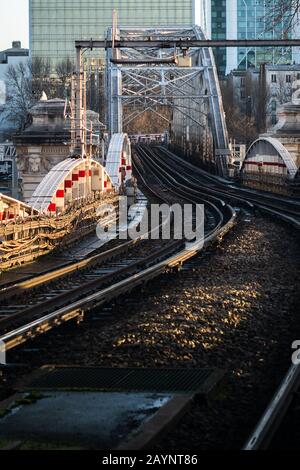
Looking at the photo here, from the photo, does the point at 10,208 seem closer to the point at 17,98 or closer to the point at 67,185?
the point at 67,185

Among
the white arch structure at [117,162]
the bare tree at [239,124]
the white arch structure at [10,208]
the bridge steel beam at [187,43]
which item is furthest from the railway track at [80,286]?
the bare tree at [239,124]

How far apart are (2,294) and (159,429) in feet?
21.9

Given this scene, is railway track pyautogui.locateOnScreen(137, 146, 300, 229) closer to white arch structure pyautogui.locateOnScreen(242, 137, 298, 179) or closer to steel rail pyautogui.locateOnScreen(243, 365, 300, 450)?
white arch structure pyautogui.locateOnScreen(242, 137, 298, 179)

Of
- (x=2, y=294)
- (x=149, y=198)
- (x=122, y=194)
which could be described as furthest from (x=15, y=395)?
(x=149, y=198)

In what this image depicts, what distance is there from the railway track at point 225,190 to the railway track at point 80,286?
5.77m

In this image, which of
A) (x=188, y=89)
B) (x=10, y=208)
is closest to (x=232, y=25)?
(x=188, y=89)

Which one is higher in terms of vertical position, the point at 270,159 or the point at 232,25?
the point at 232,25

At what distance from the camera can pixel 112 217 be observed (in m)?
27.9

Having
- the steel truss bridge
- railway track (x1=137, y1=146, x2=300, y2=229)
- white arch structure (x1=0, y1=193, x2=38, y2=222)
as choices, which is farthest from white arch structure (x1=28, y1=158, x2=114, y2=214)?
the steel truss bridge

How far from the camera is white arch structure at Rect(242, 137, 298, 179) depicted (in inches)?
1597

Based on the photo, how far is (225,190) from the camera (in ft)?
149

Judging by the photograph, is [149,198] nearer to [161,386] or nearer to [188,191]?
[188,191]

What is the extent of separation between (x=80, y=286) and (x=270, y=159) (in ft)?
108

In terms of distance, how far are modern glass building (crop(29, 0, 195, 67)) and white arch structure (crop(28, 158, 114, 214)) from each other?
4525 inches
